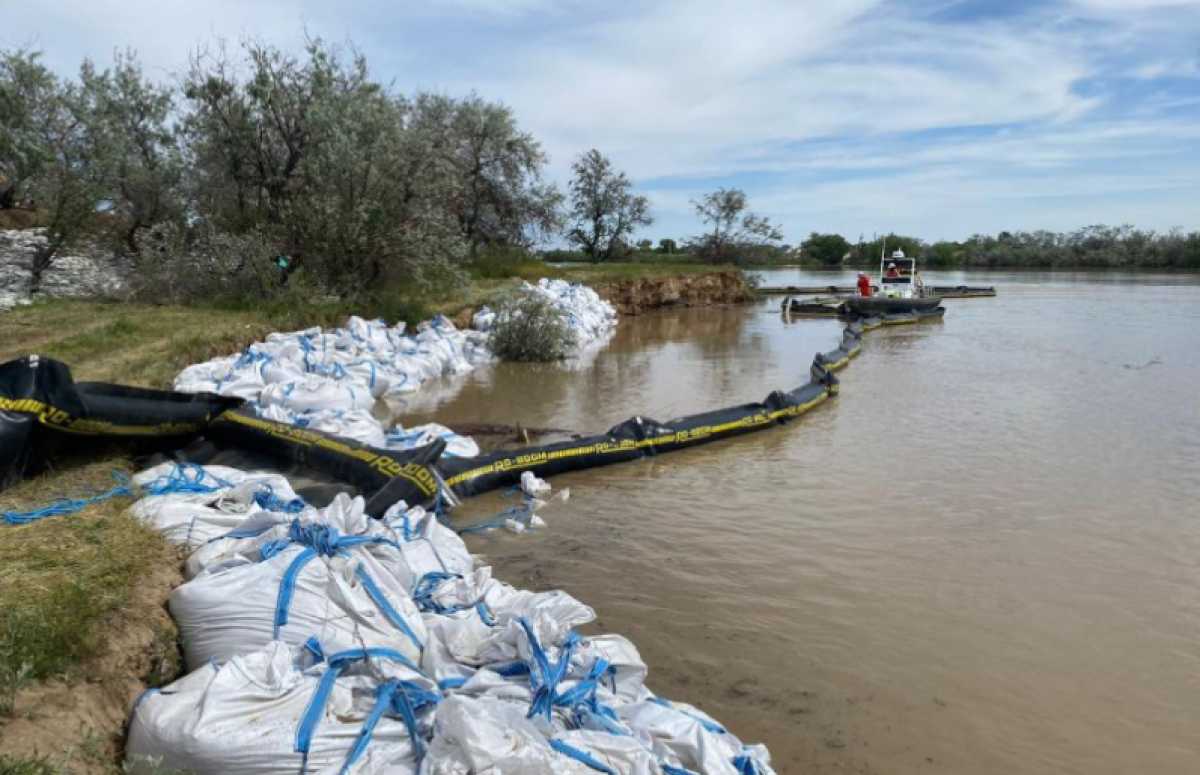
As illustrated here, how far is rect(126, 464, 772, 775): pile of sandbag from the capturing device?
2.30 meters

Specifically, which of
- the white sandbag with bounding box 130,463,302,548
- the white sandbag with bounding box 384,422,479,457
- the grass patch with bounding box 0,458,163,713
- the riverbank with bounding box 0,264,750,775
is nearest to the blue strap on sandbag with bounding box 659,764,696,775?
the riverbank with bounding box 0,264,750,775

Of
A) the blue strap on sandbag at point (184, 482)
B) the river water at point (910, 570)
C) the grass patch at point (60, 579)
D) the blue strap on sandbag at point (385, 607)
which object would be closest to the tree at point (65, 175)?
the river water at point (910, 570)

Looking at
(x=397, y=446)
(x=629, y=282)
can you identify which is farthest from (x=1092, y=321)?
(x=397, y=446)

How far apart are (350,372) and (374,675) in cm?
Result: 722

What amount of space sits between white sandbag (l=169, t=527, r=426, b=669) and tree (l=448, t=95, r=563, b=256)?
69.1ft

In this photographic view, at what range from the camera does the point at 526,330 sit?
13.3m

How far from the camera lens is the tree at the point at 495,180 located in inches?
939

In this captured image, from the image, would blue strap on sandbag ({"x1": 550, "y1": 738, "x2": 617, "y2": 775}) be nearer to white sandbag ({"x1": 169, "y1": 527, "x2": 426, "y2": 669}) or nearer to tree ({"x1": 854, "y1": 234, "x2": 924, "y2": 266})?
white sandbag ({"x1": 169, "y1": 527, "x2": 426, "y2": 669})

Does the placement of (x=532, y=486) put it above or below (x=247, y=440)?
below

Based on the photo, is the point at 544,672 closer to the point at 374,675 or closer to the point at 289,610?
the point at 374,675

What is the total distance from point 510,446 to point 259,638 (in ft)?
16.1

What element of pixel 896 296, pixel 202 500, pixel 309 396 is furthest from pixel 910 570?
pixel 896 296

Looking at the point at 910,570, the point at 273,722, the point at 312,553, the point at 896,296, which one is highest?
the point at 896,296

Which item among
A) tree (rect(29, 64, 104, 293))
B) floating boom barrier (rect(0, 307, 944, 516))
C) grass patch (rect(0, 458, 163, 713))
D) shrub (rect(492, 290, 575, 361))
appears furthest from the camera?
shrub (rect(492, 290, 575, 361))
